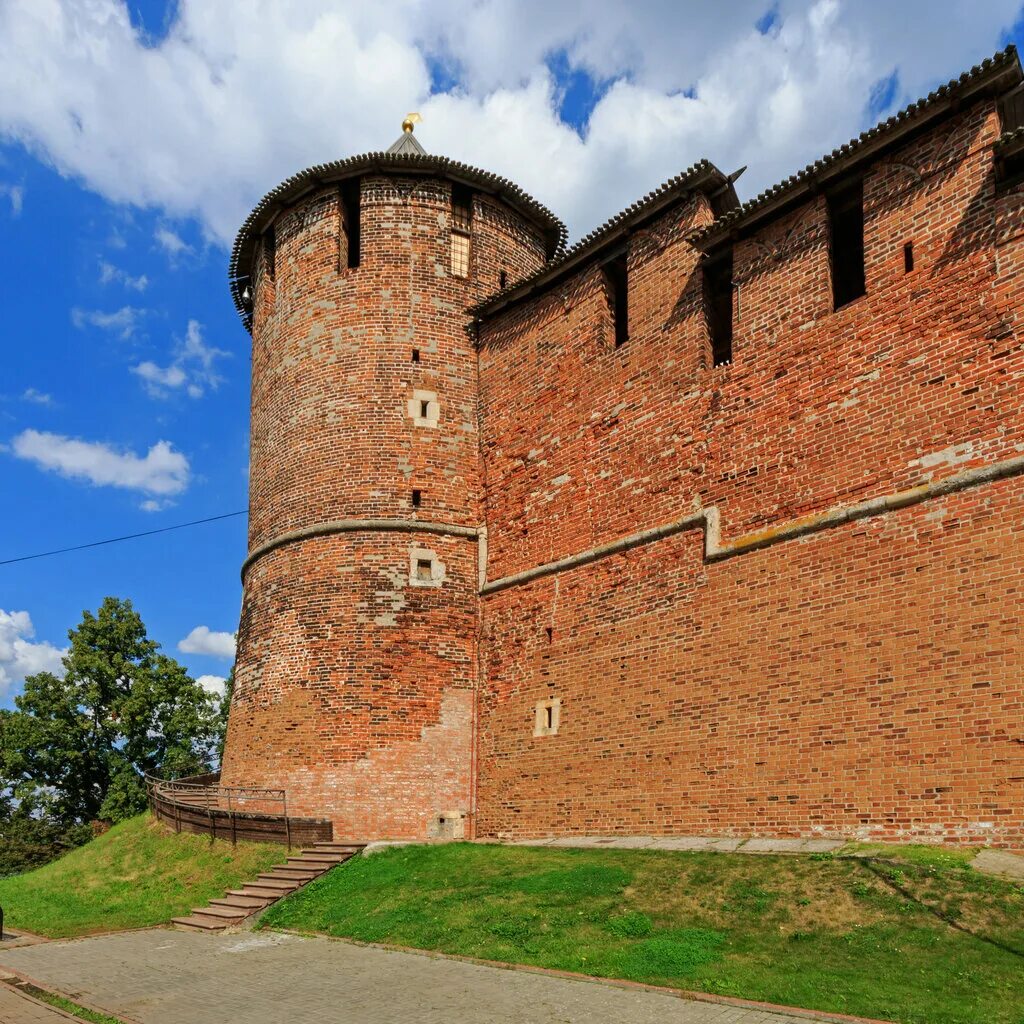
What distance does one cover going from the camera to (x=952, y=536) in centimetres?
1071

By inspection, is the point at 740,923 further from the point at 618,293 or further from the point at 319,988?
the point at 618,293

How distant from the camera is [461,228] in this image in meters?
19.6

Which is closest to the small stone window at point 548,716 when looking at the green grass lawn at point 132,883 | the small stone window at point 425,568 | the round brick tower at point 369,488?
the round brick tower at point 369,488

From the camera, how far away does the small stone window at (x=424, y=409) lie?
59.0 feet

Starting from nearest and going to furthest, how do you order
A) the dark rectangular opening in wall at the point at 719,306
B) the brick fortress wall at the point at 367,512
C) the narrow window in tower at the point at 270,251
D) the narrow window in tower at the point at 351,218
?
the dark rectangular opening in wall at the point at 719,306 < the brick fortress wall at the point at 367,512 < the narrow window in tower at the point at 351,218 < the narrow window in tower at the point at 270,251

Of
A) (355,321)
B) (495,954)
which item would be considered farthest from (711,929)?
(355,321)

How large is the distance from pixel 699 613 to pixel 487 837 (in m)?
5.45

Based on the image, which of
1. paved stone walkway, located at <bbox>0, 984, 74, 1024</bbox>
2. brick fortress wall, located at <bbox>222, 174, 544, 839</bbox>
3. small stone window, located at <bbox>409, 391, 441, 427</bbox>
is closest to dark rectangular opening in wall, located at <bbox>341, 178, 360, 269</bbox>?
brick fortress wall, located at <bbox>222, 174, 544, 839</bbox>

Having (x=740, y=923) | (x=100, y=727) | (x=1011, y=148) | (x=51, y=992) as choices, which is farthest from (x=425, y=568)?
(x=100, y=727)

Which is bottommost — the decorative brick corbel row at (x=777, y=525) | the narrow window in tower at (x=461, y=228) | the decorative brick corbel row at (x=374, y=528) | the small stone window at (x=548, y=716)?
the small stone window at (x=548, y=716)

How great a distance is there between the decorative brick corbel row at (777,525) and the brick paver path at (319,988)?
254 inches

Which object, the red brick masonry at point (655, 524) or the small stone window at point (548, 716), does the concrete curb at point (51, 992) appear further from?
the small stone window at point (548, 716)

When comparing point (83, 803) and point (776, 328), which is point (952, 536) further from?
point (83, 803)

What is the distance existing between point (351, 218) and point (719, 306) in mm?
8444
